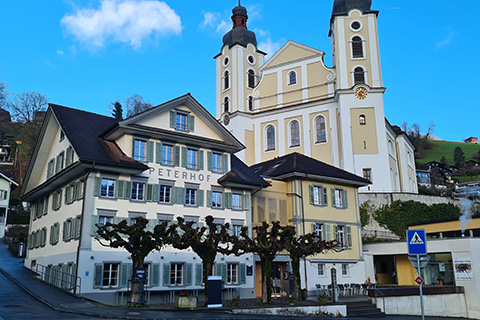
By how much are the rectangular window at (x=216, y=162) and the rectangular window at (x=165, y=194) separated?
366 cm

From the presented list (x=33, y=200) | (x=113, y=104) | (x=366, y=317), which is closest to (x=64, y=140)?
(x=33, y=200)

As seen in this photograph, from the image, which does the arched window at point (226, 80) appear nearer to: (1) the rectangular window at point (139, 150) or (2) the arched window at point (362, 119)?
(2) the arched window at point (362, 119)

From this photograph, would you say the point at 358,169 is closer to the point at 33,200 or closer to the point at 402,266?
the point at 402,266

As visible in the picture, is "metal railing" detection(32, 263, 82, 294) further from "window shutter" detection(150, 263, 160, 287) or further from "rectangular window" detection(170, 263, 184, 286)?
"rectangular window" detection(170, 263, 184, 286)

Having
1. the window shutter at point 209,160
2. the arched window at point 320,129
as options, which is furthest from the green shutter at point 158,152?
the arched window at point 320,129

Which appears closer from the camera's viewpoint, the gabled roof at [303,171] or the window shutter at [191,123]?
the window shutter at [191,123]

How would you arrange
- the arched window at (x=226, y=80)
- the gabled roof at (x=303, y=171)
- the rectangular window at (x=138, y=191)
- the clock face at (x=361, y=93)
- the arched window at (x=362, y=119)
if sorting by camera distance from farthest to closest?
the arched window at (x=226, y=80), the clock face at (x=361, y=93), the arched window at (x=362, y=119), the gabled roof at (x=303, y=171), the rectangular window at (x=138, y=191)

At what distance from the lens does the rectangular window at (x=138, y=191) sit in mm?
27734

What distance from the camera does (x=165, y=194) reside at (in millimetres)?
29016

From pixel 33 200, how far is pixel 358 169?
105 ft

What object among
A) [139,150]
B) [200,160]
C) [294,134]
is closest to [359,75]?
[294,134]

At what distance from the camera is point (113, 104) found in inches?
3290

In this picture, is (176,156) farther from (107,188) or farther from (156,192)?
(107,188)

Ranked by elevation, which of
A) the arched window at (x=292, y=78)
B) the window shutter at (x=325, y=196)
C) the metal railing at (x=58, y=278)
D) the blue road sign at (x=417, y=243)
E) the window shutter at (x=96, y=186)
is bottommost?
the metal railing at (x=58, y=278)
